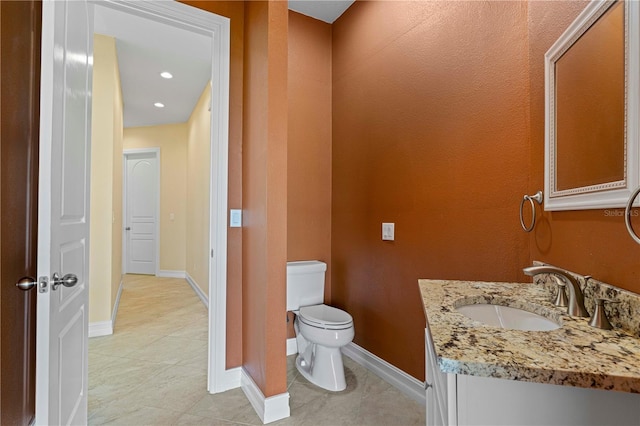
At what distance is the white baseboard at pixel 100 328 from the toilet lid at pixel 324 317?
6.55ft

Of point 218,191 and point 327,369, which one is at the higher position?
point 218,191

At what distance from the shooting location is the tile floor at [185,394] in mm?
1691

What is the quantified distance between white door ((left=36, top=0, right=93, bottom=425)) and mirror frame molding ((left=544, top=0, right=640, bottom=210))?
1731mm

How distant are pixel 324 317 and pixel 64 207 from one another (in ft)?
5.34

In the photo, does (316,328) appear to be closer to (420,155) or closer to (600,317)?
(420,155)

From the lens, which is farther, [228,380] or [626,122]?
[228,380]

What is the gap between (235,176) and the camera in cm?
209

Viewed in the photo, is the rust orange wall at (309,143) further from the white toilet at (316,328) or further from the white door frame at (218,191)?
the white door frame at (218,191)

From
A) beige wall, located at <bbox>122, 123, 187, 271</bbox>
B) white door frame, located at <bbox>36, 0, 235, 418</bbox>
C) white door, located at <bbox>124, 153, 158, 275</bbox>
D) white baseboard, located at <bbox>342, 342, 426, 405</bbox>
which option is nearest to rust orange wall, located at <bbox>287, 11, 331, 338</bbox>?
white baseboard, located at <bbox>342, 342, 426, 405</bbox>

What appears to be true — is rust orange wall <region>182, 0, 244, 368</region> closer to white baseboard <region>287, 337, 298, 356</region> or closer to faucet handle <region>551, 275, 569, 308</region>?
white baseboard <region>287, 337, 298, 356</region>

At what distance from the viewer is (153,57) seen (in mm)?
3217

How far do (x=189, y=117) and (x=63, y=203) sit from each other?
14.7 feet

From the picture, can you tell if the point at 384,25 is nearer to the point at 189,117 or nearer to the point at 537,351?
the point at 537,351

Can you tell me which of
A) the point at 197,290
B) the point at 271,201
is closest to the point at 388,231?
the point at 271,201
